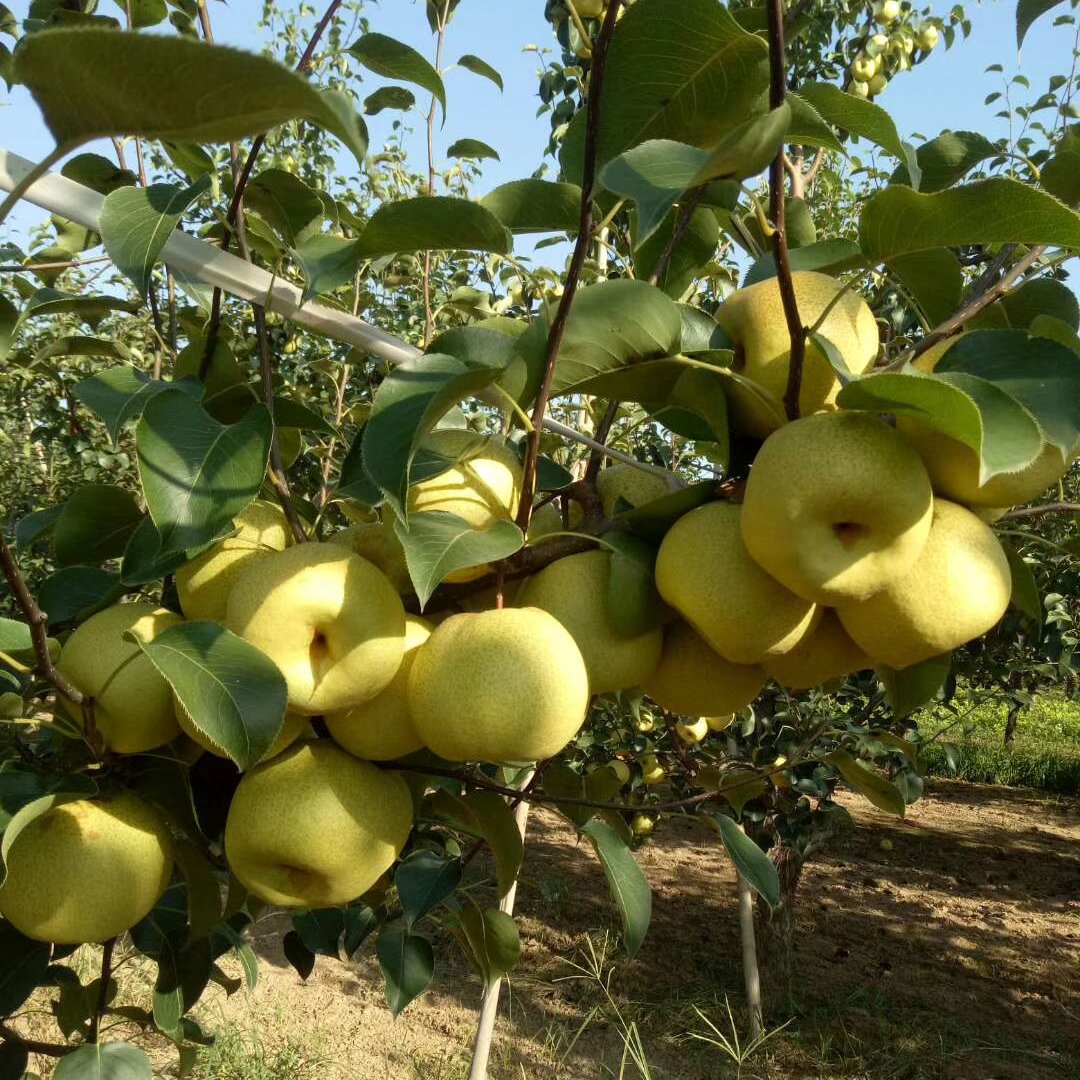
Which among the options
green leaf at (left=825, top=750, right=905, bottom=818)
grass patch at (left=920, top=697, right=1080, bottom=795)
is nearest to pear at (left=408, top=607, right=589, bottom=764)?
green leaf at (left=825, top=750, right=905, bottom=818)

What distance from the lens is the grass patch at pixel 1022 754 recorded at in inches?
408

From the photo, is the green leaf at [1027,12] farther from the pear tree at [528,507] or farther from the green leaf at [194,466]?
the green leaf at [194,466]

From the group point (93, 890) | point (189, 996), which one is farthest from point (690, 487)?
point (189, 996)

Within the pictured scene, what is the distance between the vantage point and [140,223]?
708mm

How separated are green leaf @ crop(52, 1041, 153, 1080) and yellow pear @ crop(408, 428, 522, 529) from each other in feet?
2.45

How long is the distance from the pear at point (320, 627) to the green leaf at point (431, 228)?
0.23 meters

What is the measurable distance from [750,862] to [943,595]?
0.49 m

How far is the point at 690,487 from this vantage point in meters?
0.69

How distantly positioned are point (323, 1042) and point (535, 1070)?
919 mm

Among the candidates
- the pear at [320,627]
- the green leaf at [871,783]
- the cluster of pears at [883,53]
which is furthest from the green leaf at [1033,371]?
the cluster of pears at [883,53]

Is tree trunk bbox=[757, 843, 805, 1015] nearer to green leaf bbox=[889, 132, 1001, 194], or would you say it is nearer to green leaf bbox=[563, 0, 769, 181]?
green leaf bbox=[889, 132, 1001, 194]

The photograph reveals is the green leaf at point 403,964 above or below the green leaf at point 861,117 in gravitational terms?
below

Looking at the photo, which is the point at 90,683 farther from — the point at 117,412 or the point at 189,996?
the point at 189,996

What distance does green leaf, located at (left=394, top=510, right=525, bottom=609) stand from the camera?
2.00 ft
